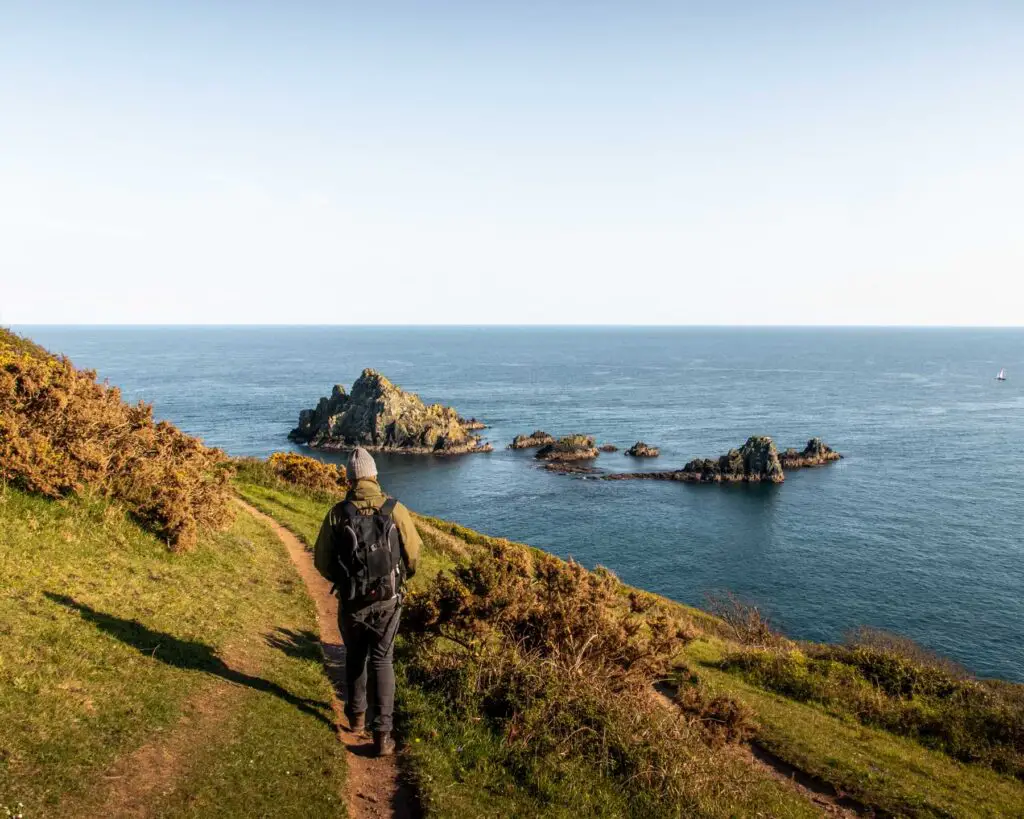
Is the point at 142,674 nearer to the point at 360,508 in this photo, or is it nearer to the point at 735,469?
the point at 360,508

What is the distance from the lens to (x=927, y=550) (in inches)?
2245

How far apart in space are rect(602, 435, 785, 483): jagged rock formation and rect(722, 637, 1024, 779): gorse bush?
56762mm

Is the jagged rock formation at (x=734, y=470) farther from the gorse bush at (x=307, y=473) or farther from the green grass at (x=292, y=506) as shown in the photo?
the green grass at (x=292, y=506)

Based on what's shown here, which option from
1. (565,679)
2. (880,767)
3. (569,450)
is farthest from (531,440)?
(565,679)

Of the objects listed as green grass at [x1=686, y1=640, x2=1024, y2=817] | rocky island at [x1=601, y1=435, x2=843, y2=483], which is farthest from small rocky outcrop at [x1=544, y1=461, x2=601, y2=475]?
green grass at [x1=686, y1=640, x2=1024, y2=817]

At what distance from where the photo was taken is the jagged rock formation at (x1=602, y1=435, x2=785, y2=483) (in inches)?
3287

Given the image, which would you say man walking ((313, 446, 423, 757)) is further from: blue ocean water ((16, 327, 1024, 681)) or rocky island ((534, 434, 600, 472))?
rocky island ((534, 434, 600, 472))

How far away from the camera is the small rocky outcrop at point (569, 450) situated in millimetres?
94938

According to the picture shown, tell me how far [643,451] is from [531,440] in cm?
1854

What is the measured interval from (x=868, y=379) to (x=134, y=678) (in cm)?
20492

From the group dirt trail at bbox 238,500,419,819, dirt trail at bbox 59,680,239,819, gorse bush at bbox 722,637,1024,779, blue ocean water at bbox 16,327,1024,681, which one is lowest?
blue ocean water at bbox 16,327,1024,681

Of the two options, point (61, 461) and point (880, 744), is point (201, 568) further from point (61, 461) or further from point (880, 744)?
point (880, 744)

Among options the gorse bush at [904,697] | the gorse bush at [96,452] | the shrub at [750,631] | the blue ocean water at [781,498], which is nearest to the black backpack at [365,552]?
the gorse bush at [96,452]

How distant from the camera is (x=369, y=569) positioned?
7.88m
